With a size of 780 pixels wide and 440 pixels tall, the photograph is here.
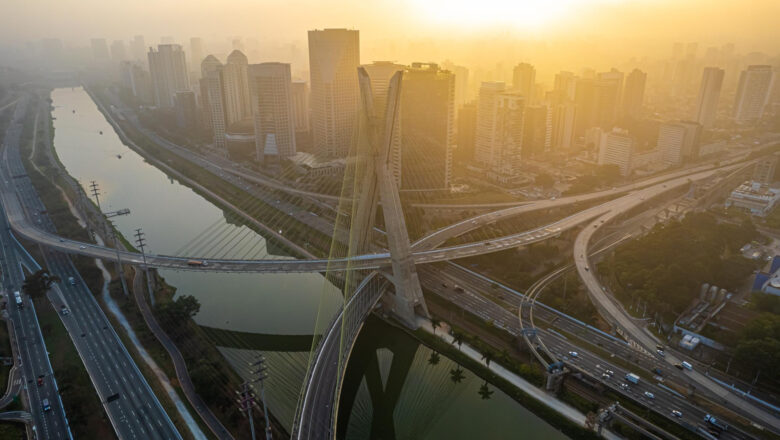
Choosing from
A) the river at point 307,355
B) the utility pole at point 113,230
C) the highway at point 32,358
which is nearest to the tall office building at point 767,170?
the river at point 307,355

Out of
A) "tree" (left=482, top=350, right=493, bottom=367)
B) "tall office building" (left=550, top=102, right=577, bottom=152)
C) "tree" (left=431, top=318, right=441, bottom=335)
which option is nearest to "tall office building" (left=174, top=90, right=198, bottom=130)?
"tall office building" (left=550, top=102, right=577, bottom=152)

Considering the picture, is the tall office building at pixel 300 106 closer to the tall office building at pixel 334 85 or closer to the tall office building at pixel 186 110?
the tall office building at pixel 334 85

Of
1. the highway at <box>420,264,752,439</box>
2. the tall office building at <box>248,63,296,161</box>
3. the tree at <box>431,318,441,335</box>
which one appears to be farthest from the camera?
the tall office building at <box>248,63,296,161</box>

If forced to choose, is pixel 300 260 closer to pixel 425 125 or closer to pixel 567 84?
A: pixel 425 125

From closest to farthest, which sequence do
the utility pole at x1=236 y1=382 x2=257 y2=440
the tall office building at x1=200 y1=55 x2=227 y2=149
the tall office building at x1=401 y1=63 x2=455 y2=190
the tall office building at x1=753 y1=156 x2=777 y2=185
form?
the utility pole at x1=236 y1=382 x2=257 y2=440, the tall office building at x1=401 y1=63 x2=455 y2=190, the tall office building at x1=753 y1=156 x2=777 y2=185, the tall office building at x1=200 y1=55 x2=227 y2=149

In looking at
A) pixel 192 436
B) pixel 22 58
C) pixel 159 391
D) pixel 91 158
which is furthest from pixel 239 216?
pixel 22 58

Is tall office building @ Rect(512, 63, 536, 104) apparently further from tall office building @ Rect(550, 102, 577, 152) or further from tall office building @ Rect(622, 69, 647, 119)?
tall office building @ Rect(622, 69, 647, 119)

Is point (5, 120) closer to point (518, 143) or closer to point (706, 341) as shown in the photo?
point (518, 143)
